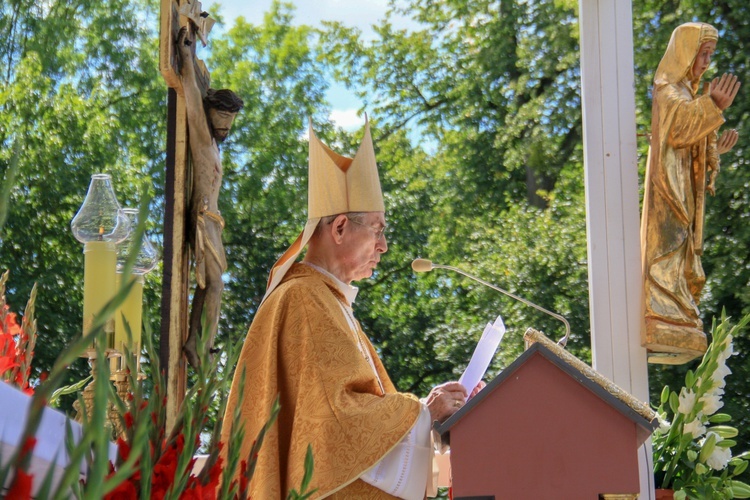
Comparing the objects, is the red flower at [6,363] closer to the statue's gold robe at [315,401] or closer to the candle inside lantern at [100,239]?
the candle inside lantern at [100,239]

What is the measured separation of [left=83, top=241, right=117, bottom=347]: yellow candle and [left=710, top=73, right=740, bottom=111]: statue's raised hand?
115 inches

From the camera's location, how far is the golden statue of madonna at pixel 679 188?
15.9ft

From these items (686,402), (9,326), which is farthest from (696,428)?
(9,326)

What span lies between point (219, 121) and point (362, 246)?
96cm

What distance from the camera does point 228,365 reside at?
3.60 feet

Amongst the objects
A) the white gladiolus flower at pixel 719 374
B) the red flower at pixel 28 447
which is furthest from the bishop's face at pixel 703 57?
Result: the red flower at pixel 28 447

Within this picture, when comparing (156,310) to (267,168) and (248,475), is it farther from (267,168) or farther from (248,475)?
(248,475)

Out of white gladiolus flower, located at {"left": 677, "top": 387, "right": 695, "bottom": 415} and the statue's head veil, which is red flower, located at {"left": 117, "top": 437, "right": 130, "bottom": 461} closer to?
white gladiolus flower, located at {"left": 677, "top": 387, "right": 695, "bottom": 415}

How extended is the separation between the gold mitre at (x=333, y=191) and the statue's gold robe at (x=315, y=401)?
18cm

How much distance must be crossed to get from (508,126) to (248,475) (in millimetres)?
13347

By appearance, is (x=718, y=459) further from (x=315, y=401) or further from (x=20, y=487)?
(x=20, y=487)

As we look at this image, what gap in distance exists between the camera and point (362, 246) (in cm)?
383

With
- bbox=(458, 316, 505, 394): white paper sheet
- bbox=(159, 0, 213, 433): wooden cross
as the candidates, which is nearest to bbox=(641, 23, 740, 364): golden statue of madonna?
→ bbox=(458, 316, 505, 394): white paper sheet

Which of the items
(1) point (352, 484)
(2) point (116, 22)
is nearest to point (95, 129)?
(2) point (116, 22)
